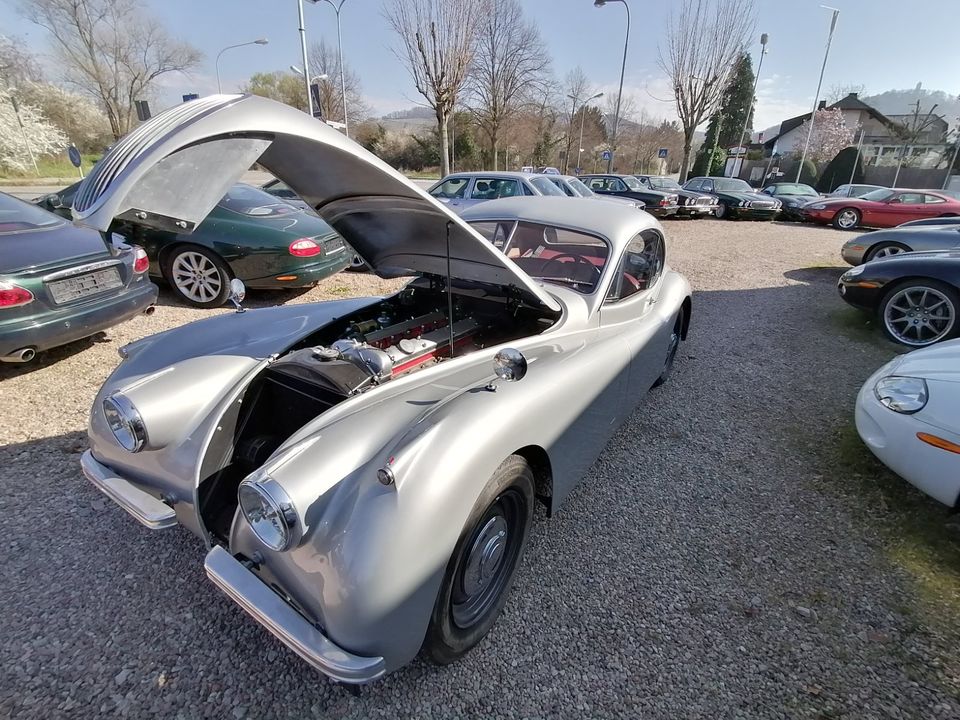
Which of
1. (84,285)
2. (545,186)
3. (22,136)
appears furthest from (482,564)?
(22,136)

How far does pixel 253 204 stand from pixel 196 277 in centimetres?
118

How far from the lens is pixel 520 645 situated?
1.98 meters

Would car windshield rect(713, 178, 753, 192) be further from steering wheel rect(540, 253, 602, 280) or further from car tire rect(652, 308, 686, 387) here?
steering wheel rect(540, 253, 602, 280)

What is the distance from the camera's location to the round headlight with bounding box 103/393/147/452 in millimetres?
1937

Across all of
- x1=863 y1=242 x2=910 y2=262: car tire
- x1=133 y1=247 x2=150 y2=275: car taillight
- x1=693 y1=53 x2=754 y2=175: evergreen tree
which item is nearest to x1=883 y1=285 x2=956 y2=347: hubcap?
x1=863 y1=242 x2=910 y2=262: car tire

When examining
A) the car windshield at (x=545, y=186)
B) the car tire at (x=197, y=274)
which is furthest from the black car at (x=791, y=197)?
the car tire at (x=197, y=274)

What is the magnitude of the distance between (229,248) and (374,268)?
3.25 metres

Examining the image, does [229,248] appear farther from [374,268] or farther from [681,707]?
[681,707]

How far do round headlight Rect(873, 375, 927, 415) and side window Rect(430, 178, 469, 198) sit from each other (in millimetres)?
8276

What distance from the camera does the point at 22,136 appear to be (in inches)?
1021

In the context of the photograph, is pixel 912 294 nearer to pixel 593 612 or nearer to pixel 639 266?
pixel 639 266

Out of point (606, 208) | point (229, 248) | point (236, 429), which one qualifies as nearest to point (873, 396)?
point (606, 208)

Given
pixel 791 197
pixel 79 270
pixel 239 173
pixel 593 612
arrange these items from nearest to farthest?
pixel 239 173, pixel 593 612, pixel 79 270, pixel 791 197

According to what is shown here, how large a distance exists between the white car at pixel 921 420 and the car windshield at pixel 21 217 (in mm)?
6559
